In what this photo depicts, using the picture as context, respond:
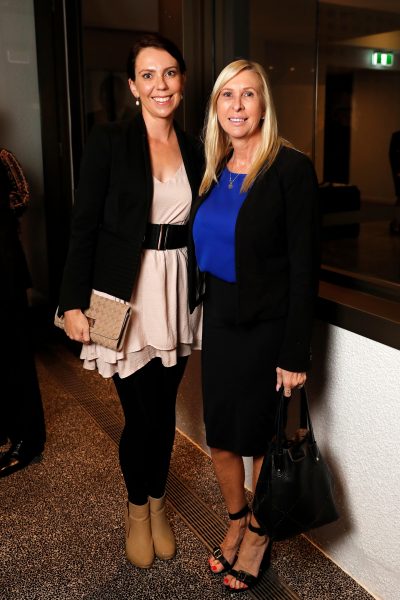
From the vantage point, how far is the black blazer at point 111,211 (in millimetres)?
1962

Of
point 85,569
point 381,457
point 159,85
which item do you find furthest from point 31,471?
point 159,85

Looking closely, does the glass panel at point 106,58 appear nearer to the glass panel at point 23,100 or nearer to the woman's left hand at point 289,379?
the glass panel at point 23,100

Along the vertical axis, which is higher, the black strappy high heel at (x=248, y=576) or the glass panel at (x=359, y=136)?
the glass panel at (x=359, y=136)

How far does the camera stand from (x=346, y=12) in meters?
2.25

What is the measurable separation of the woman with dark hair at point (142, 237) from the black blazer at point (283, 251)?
288 millimetres

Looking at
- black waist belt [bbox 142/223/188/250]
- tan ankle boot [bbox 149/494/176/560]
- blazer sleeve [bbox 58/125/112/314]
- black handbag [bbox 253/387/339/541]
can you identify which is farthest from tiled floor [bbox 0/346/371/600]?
black waist belt [bbox 142/223/188/250]

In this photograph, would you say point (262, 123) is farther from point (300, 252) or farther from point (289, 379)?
point (289, 379)

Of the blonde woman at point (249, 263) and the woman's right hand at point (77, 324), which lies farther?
the woman's right hand at point (77, 324)

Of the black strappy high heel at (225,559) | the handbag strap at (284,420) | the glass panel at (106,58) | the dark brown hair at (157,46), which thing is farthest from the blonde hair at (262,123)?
the glass panel at (106,58)

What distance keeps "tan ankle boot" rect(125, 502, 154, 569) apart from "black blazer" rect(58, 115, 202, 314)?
2.67ft

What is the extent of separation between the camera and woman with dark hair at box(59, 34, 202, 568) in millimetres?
1965

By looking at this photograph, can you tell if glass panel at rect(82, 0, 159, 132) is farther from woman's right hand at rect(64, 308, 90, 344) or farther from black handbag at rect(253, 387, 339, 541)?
black handbag at rect(253, 387, 339, 541)

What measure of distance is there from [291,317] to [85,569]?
1.21 meters

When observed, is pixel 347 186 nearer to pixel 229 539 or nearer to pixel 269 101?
pixel 269 101
